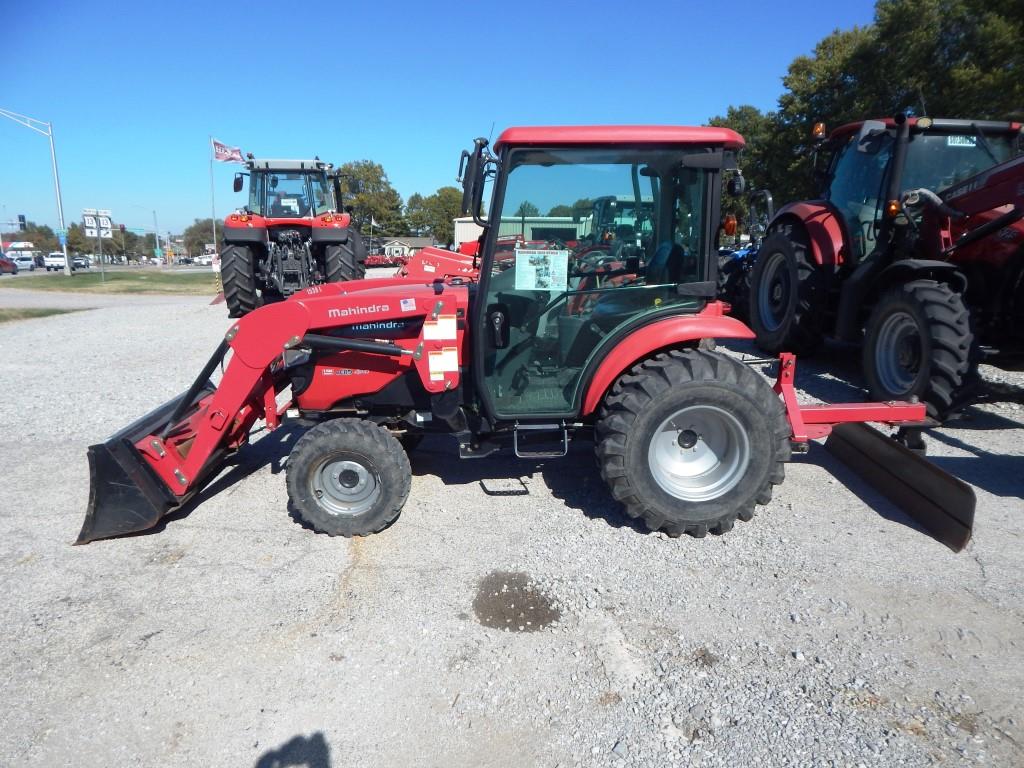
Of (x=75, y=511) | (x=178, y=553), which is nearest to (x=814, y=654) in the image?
(x=178, y=553)

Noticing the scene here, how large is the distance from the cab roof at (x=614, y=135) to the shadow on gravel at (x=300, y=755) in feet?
9.05

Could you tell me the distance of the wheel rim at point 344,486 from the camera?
3.46 meters

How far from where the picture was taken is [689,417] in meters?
3.54

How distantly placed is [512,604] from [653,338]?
62.3 inches

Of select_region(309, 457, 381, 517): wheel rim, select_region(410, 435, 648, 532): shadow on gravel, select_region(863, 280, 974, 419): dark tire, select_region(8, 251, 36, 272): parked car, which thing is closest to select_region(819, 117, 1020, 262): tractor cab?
select_region(863, 280, 974, 419): dark tire

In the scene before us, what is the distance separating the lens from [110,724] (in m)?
2.22

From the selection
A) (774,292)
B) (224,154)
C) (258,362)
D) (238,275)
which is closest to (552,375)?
(258,362)

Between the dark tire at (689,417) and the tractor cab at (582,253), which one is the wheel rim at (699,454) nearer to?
the dark tire at (689,417)

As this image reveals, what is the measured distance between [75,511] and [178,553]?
1.04 m

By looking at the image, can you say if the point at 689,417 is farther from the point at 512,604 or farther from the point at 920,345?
the point at 920,345

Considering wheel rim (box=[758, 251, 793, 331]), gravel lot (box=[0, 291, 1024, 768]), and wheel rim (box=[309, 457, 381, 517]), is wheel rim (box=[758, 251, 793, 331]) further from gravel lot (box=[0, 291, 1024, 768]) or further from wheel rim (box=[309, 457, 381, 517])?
wheel rim (box=[309, 457, 381, 517])

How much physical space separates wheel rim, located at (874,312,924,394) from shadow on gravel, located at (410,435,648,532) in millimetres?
2708

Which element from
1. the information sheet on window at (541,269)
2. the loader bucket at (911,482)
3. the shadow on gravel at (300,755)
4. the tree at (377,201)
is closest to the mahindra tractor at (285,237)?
the information sheet on window at (541,269)

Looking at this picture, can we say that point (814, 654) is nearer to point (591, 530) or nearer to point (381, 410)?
point (591, 530)
